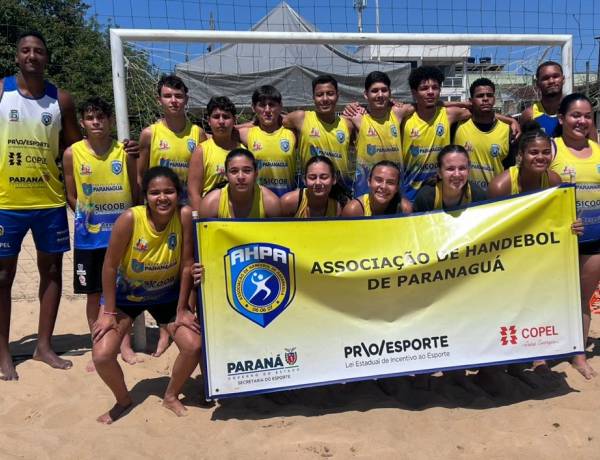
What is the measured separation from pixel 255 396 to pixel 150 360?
4.02 feet

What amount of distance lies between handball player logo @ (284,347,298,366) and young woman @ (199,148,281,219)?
902 millimetres

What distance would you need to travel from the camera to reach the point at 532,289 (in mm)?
3576

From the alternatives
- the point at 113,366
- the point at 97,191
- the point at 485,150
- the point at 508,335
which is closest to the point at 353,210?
the point at 508,335

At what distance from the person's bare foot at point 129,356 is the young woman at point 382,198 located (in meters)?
2.13

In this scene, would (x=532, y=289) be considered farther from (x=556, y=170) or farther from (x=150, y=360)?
(x=150, y=360)

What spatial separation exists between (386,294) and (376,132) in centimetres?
159

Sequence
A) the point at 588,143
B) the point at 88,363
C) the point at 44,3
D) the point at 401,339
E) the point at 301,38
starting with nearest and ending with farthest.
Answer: the point at 401,339
the point at 588,143
the point at 88,363
the point at 301,38
the point at 44,3

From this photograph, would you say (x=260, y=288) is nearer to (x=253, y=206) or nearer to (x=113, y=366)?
(x=253, y=206)

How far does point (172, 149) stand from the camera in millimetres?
4363

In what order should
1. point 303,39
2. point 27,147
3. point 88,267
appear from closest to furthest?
point 27,147, point 88,267, point 303,39

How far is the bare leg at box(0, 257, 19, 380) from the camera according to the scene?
415cm

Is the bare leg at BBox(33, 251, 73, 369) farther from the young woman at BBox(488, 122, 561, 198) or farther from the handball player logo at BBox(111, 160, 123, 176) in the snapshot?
the young woman at BBox(488, 122, 561, 198)

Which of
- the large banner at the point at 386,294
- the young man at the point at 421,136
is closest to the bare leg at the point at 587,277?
the large banner at the point at 386,294

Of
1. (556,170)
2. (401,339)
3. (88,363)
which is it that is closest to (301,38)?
(556,170)
